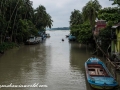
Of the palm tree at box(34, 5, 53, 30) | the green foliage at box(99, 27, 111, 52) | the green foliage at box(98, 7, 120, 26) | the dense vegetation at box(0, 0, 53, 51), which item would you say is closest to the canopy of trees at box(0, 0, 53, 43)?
the dense vegetation at box(0, 0, 53, 51)

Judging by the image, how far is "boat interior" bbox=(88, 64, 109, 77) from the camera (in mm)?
14255

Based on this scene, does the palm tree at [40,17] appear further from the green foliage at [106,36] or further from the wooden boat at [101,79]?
the wooden boat at [101,79]

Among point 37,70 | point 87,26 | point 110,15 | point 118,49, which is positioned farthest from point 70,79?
point 87,26

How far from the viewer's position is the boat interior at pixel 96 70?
1425cm

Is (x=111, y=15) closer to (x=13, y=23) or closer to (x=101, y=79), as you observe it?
(x=101, y=79)

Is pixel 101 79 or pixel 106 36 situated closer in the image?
pixel 101 79

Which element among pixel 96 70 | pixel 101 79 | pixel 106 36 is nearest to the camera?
pixel 101 79

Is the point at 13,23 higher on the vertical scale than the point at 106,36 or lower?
higher

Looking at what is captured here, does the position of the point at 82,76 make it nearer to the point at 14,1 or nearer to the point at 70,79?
the point at 70,79

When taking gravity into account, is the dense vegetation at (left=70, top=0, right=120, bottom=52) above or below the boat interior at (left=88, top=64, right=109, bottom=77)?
above

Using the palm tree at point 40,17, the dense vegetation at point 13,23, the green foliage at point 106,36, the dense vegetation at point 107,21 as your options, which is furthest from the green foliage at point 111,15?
the palm tree at point 40,17

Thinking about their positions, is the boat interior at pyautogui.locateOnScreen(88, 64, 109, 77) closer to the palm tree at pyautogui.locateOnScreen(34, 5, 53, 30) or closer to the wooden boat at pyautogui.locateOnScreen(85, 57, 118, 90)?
the wooden boat at pyautogui.locateOnScreen(85, 57, 118, 90)

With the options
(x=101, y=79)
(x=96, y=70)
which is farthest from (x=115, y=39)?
(x=101, y=79)

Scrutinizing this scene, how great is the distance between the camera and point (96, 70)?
15.1 m
